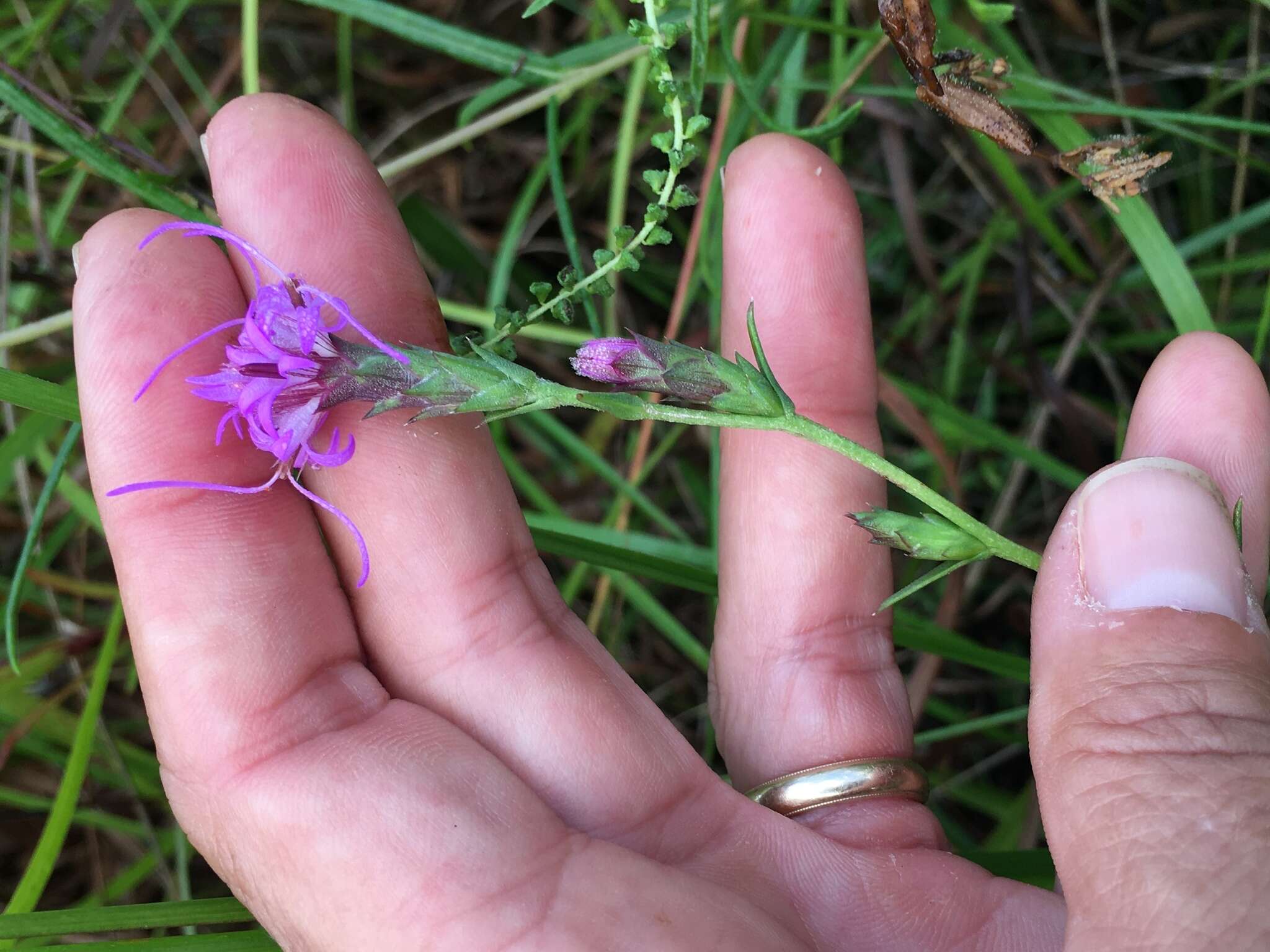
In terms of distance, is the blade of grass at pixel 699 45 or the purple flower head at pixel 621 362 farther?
the blade of grass at pixel 699 45

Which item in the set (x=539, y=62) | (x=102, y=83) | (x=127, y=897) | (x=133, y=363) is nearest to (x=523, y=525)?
(x=133, y=363)

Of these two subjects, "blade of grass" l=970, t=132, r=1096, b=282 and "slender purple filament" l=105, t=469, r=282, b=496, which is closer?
"slender purple filament" l=105, t=469, r=282, b=496

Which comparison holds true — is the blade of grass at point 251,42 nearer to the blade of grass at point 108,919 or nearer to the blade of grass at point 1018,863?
the blade of grass at point 108,919

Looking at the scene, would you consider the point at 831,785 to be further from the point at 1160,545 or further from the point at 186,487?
the point at 186,487

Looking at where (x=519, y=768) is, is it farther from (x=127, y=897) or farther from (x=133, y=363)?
(x=127, y=897)

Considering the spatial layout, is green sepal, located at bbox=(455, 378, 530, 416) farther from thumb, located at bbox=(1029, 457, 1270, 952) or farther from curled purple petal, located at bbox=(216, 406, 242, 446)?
thumb, located at bbox=(1029, 457, 1270, 952)

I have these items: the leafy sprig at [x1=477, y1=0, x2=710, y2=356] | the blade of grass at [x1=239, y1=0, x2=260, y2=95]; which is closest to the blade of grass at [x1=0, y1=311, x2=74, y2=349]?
the blade of grass at [x1=239, y1=0, x2=260, y2=95]

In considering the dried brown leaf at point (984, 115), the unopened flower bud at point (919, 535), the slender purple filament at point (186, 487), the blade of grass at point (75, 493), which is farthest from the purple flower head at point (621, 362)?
the blade of grass at point (75, 493)
